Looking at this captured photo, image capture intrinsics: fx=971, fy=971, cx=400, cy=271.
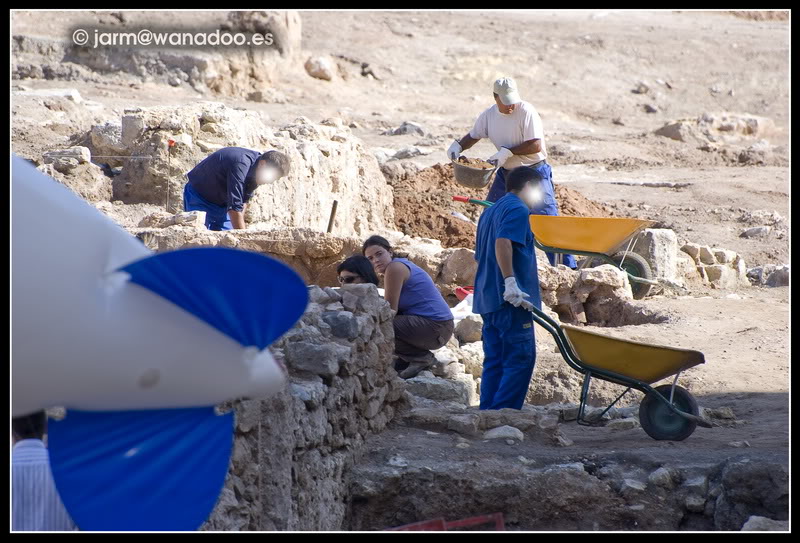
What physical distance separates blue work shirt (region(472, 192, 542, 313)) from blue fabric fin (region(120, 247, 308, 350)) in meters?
3.07

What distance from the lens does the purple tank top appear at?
19.7ft

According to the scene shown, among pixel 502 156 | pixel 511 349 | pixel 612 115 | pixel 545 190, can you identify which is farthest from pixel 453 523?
pixel 612 115

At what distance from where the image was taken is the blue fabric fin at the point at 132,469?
2.29 m

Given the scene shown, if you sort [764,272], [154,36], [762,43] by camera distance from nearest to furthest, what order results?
[764,272]
[154,36]
[762,43]

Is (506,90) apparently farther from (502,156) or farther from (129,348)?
(129,348)

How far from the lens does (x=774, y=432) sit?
5.23m

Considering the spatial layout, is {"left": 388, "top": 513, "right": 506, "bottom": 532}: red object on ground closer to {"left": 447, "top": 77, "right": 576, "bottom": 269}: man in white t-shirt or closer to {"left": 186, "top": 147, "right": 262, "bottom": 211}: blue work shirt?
{"left": 186, "top": 147, "right": 262, "bottom": 211}: blue work shirt

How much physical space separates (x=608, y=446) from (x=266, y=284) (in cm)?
323

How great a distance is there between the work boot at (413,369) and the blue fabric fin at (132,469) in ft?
12.6

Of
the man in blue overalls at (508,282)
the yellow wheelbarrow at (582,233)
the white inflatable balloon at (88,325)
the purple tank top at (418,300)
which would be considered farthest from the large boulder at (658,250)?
the white inflatable balloon at (88,325)

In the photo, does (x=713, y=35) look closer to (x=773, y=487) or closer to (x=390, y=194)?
(x=390, y=194)

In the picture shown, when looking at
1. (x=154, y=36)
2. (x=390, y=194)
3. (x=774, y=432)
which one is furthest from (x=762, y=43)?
(x=774, y=432)

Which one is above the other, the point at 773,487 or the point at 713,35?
the point at 713,35

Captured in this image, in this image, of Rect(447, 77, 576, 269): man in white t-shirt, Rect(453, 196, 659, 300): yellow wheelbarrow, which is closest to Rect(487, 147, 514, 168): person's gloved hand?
Rect(447, 77, 576, 269): man in white t-shirt
